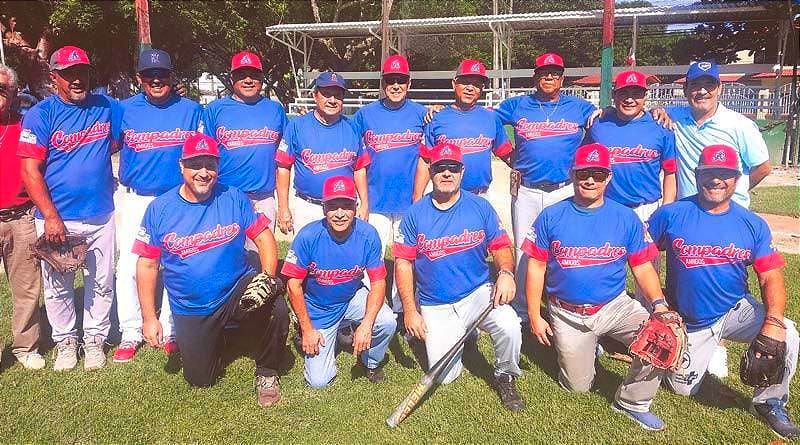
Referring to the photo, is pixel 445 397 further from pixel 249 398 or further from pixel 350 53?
pixel 350 53

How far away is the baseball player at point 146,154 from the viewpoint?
433 cm

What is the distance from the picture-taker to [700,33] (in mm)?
21641

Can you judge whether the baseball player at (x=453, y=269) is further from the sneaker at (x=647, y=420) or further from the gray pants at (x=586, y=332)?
the sneaker at (x=647, y=420)

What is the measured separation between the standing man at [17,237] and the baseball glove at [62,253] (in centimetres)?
16

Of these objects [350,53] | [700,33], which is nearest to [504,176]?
[700,33]

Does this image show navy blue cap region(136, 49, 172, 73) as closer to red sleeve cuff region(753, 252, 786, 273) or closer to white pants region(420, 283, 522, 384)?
white pants region(420, 283, 522, 384)

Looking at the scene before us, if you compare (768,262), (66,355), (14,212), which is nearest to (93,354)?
(66,355)

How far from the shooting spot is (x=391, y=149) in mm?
4875

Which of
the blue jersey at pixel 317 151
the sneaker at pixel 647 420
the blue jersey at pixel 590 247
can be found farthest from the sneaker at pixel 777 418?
the blue jersey at pixel 317 151

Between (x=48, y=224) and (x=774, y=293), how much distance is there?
4.92 meters

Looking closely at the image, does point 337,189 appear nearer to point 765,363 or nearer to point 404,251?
point 404,251

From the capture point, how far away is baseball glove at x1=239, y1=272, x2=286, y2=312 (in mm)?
3605

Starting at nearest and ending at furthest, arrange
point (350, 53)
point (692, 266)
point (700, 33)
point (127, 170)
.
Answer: point (692, 266)
point (127, 170)
point (700, 33)
point (350, 53)

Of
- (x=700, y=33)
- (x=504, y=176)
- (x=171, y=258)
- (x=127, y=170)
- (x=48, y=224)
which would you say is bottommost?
(x=504, y=176)
